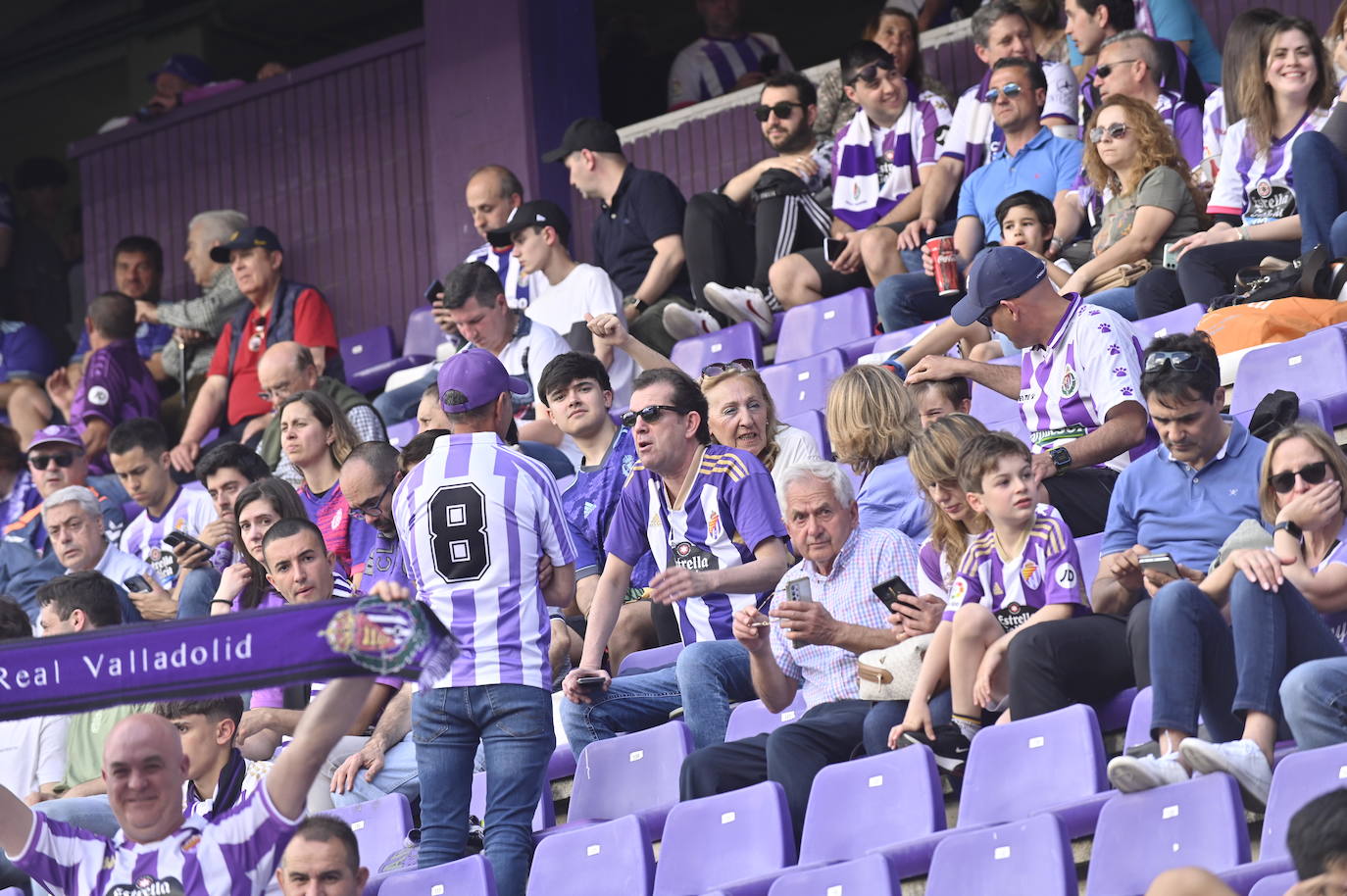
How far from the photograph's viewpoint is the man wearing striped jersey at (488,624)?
4.82 metres

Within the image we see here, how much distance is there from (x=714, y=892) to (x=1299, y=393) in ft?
7.76

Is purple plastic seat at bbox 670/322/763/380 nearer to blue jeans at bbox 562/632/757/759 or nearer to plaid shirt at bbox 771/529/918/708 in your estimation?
blue jeans at bbox 562/632/757/759

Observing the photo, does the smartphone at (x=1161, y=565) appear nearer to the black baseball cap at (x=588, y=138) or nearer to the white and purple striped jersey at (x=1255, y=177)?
the white and purple striped jersey at (x=1255, y=177)

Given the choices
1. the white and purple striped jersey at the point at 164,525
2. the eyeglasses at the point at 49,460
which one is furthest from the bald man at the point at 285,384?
the eyeglasses at the point at 49,460

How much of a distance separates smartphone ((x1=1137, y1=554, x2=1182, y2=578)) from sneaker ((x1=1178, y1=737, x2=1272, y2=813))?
514 mm

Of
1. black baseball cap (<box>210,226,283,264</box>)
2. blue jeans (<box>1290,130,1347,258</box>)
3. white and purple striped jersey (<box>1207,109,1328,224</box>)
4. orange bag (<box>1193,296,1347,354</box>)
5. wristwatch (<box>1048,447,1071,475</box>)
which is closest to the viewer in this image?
wristwatch (<box>1048,447,1071,475</box>)

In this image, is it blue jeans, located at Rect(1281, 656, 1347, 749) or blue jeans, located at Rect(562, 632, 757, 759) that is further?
blue jeans, located at Rect(562, 632, 757, 759)

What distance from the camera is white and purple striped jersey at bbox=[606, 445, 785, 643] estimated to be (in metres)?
5.47

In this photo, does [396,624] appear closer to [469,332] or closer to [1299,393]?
[1299,393]

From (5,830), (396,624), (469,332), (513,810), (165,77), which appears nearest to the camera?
(396,624)

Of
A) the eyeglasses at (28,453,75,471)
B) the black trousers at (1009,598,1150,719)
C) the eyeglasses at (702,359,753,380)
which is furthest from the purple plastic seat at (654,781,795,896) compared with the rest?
the eyeglasses at (28,453,75,471)

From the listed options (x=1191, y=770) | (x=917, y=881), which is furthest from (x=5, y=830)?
(x=1191, y=770)

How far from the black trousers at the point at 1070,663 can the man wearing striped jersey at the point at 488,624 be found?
1.10 m

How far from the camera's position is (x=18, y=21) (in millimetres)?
13195
